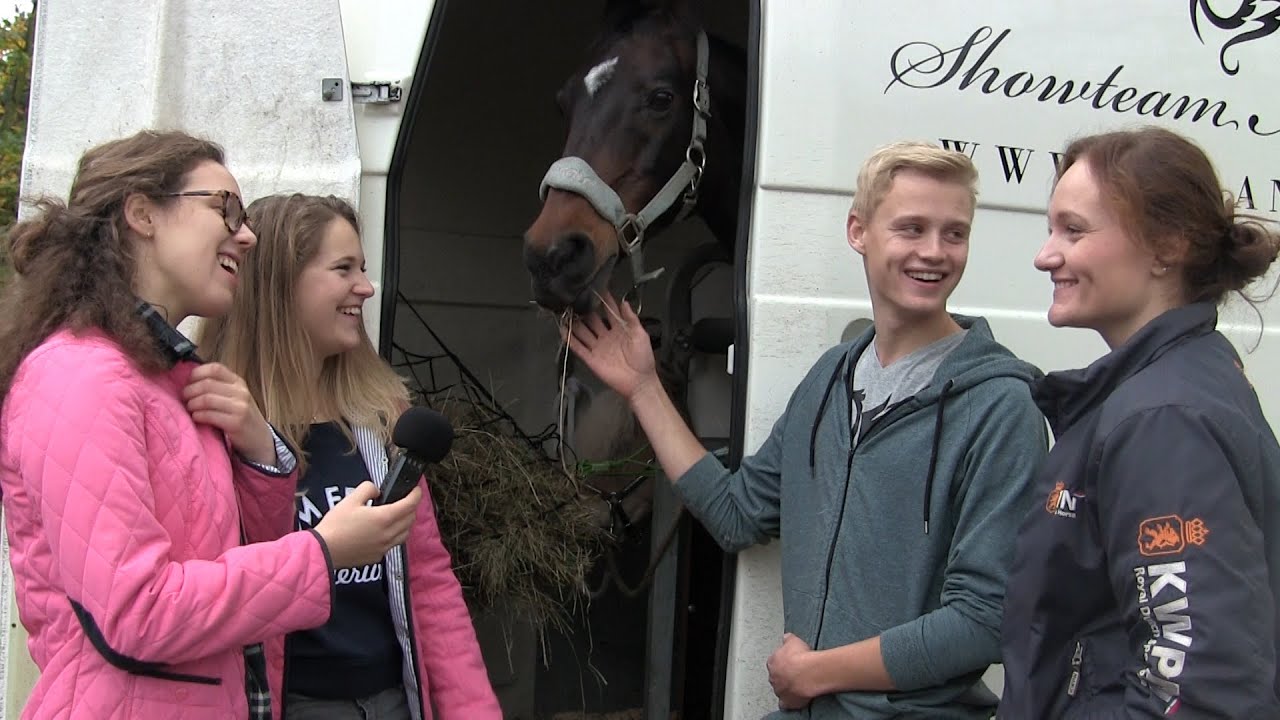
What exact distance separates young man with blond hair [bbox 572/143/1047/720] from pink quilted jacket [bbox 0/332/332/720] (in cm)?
86

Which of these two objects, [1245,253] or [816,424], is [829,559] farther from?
[1245,253]

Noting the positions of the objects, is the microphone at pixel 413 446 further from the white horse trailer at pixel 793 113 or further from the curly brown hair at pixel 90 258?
the white horse trailer at pixel 793 113

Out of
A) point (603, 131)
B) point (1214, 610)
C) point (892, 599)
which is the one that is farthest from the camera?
point (603, 131)

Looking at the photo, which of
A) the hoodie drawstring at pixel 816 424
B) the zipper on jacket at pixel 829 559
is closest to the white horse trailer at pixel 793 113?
the hoodie drawstring at pixel 816 424

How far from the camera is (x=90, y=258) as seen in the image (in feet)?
4.41

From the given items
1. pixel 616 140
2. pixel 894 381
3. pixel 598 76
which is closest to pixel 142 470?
pixel 894 381

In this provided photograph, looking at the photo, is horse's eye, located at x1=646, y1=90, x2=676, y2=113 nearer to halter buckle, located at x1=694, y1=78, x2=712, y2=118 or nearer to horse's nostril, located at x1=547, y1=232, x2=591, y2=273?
halter buckle, located at x1=694, y1=78, x2=712, y2=118

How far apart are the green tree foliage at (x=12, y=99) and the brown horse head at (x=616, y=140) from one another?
5.84 metres

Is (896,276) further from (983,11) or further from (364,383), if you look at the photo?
(364,383)

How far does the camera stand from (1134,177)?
1279 mm

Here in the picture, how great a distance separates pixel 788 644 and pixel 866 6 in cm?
134

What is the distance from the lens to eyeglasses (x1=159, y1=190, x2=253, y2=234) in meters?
1.42

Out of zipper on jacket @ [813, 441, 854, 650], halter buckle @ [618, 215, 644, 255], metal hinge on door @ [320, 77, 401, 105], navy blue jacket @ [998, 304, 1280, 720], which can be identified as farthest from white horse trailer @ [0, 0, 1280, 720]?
navy blue jacket @ [998, 304, 1280, 720]

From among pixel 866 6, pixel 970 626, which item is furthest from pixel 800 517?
pixel 866 6
